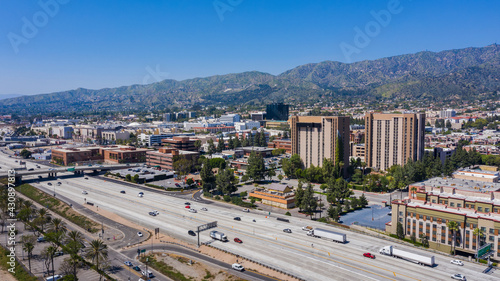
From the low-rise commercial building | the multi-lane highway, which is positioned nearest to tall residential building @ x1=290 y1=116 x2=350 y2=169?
the low-rise commercial building

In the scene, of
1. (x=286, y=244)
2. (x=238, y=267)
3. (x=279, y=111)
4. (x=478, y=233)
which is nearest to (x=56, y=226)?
(x=238, y=267)

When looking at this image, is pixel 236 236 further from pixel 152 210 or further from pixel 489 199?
pixel 489 199

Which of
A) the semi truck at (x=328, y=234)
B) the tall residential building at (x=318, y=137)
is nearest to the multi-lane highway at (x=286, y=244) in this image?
the semi truck at (x=328, y=234)

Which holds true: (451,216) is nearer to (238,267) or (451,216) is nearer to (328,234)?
(328,234)

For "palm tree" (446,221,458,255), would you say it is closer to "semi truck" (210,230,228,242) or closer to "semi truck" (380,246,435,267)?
"semi truck" (380,246,435,267)

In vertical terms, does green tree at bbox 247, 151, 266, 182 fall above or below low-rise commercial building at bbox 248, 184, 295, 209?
above
